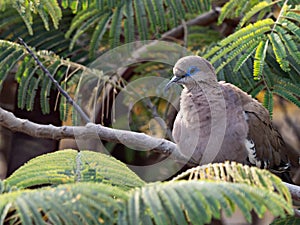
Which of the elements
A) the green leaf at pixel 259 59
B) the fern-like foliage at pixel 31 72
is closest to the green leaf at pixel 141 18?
the fern-like foliage at pixel 31 72

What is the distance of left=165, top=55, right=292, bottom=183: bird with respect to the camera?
9.91 feet

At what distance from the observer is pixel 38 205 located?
157cm

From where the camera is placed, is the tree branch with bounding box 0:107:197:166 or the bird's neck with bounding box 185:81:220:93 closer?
the tree branch with bounding box 0:107:197:166

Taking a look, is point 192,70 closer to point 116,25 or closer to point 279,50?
point 279,50

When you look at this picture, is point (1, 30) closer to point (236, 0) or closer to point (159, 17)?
point (159, 17)

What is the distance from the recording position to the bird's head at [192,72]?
3038 mm

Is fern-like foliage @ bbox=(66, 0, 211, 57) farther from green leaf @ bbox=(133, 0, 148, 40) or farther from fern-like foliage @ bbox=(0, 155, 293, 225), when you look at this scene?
fern-like foliage @ bbox=(0, 155, 293, 225)

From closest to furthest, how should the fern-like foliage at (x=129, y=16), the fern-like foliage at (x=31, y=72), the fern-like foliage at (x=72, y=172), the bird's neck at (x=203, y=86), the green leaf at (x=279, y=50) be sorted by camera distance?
the fern-like foliage at (x=72, y=172), the green leaf at (x=279, y=50), the bird's neck at (x=203, y=86), the fern-like foliage at (x=31, y=72), the fern-like foliage at (x=129, y=16)

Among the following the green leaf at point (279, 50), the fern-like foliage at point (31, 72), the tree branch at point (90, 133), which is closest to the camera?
the tree branch at point (90, 133)

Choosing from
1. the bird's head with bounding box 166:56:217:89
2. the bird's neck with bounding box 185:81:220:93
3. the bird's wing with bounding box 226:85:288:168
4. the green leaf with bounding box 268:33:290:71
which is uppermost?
the green leaf with bounding box 268:33:290:71

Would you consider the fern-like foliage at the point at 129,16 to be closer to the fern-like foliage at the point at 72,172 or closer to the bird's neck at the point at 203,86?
the bird's neck at the point at 203,86

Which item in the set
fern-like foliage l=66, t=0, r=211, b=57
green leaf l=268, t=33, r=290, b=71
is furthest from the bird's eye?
fern-like foliage l=66, t=0, r=211, b=57

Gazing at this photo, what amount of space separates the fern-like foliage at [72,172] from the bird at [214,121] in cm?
83

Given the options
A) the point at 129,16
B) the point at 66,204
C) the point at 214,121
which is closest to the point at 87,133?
the point at 214,121
